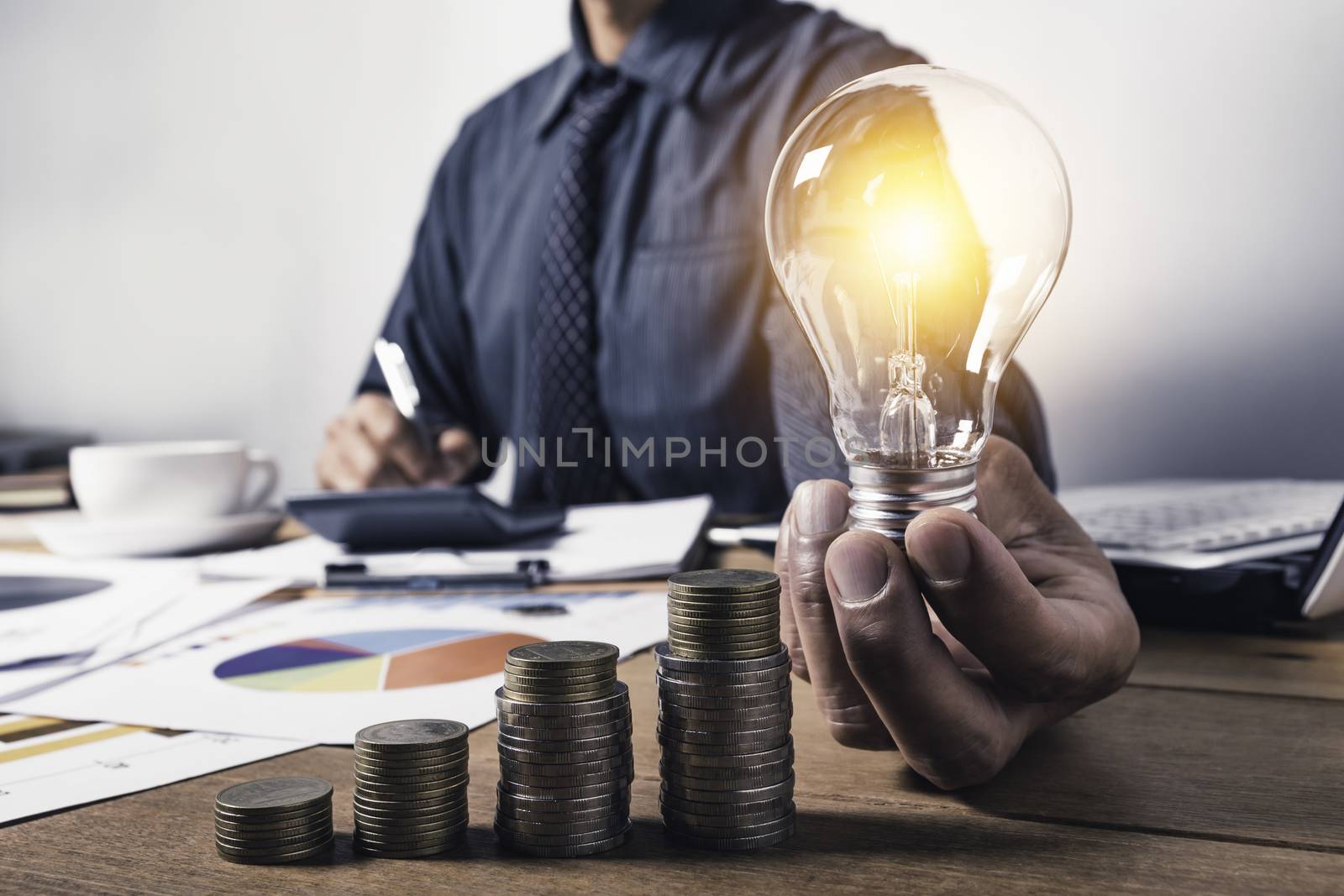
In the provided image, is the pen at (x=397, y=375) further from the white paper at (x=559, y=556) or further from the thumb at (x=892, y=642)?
the thumb at (x=892, y=642)

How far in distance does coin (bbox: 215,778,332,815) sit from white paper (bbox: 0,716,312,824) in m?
0.07

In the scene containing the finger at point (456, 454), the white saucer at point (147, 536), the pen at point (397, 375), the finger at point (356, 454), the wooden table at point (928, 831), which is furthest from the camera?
the pen at point (397, 375)

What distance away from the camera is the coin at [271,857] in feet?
1.01

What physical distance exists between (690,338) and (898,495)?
3.32 feet

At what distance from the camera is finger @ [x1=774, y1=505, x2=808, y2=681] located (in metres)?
0.35

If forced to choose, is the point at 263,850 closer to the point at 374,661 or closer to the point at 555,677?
the point at 555,677

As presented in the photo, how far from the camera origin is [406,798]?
315 millimetres

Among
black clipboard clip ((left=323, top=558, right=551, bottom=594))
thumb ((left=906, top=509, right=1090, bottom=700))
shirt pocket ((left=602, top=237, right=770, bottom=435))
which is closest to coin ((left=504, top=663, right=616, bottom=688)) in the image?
thumb ((left=906, top=509, right=1090, bottom=700))

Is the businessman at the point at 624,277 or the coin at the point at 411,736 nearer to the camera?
the coin at the point at 411,736

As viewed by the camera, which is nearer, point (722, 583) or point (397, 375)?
point (722, 583)

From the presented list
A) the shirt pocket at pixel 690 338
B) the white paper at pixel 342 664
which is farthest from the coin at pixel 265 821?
the shirt pocket at pixel 690 338

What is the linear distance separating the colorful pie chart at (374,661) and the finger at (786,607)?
0.62 feet

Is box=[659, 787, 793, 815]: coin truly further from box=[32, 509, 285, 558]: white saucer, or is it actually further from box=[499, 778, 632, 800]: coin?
box=[32, 509, 285, 558]: white saucer

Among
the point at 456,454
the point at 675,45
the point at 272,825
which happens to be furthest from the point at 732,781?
the point at 675,45
